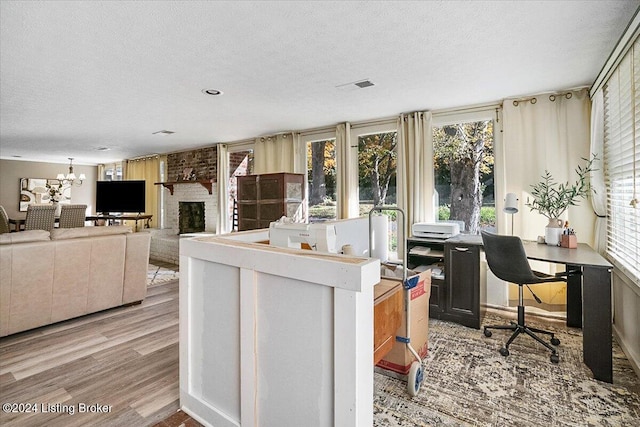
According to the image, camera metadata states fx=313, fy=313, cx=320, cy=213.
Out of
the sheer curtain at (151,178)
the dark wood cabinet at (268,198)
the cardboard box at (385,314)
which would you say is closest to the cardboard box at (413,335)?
the cardboard box at (385,314)

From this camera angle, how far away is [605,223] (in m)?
2.83

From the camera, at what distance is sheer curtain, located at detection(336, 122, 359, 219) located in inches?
173

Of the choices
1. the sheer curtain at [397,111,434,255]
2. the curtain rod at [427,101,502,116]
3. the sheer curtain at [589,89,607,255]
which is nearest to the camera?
the sheer curtain at [589,89,607,255]

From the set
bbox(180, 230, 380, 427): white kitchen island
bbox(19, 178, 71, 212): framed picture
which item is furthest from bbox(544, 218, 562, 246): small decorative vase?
bbox(19, 178, 71, 212): framed picture

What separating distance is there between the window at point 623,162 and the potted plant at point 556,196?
0.28 metres

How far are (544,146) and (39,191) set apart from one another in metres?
10.8

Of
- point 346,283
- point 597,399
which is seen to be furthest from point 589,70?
point 346,283

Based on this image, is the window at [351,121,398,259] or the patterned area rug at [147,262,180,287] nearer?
the window at [351,121,398,259]

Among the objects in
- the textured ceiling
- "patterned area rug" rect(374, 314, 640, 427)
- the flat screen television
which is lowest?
"patterned area rug" rect(374, 314, 640, 427)

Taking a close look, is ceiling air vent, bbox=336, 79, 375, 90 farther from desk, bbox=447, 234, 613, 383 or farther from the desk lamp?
desk, bbox=447, 234, 613, 383

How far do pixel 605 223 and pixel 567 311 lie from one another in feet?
2.88

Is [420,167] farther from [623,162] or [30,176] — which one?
[30,176]

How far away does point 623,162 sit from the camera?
234 centimetres

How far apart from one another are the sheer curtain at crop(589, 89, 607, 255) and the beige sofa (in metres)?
4.50
